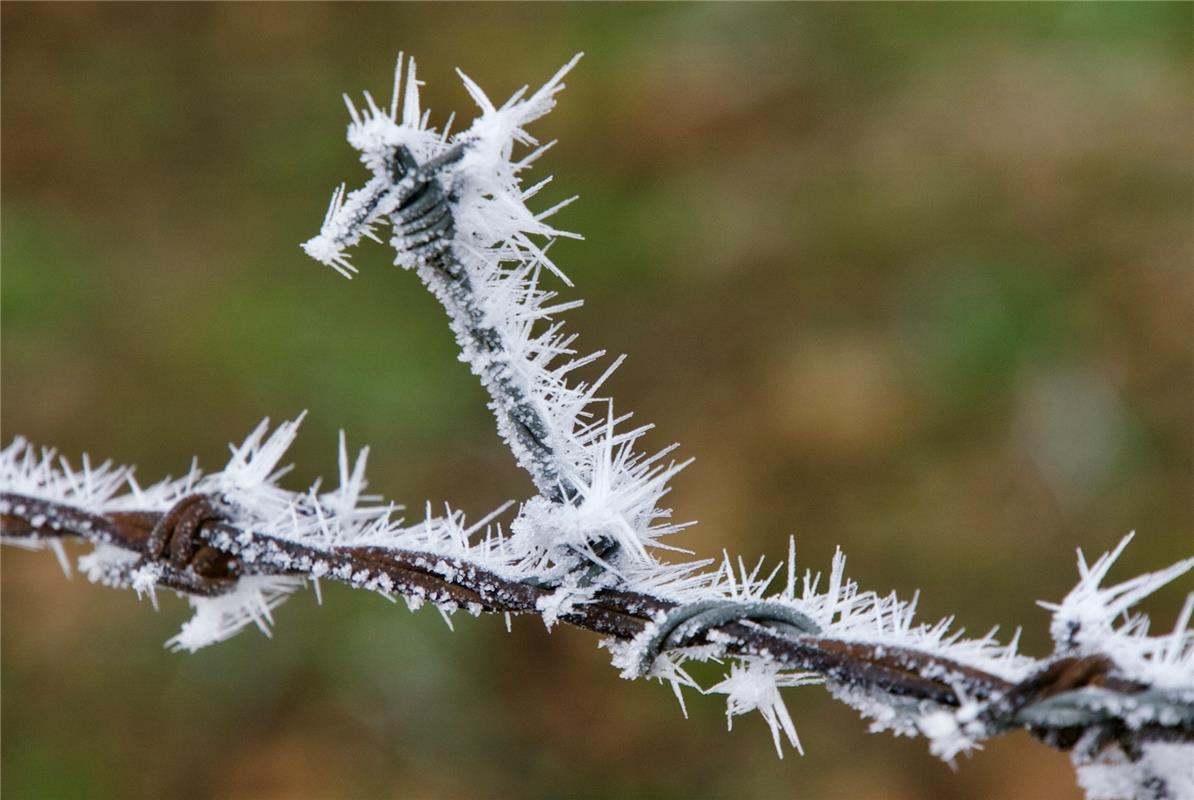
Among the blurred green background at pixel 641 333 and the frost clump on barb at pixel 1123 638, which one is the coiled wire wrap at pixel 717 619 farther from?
the blurred green background at pixel 641 333

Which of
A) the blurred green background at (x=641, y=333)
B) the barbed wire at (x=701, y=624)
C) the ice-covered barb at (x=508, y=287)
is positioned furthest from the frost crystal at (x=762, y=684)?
the blurred green background at (x=641, y=333)

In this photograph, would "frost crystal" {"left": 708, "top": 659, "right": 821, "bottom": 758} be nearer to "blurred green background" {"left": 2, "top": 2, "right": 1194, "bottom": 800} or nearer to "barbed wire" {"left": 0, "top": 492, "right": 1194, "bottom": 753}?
"barbed wire" {"left": 0, "top": 492, "right": 1194, "bottom": 753}

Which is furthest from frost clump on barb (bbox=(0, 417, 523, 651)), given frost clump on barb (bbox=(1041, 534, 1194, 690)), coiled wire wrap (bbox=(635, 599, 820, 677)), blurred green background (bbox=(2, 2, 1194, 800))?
blurred green background (bbox=(2, 2, 1194, 800))

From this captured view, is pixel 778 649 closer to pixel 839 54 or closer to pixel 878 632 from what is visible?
pixel 878 632

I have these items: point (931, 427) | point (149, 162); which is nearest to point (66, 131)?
point (149, 162)

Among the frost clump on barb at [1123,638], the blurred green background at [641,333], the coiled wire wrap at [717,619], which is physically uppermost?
the blurred green background at [641,333]

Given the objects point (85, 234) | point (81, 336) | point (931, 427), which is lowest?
point (931, 427)

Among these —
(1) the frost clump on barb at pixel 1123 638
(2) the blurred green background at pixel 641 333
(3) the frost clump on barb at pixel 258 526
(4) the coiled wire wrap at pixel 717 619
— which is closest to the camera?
(1) the frost clump on barb at pixel 1123 638

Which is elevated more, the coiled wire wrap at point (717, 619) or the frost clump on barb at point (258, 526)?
the frost clump on barb at point (258, 526)

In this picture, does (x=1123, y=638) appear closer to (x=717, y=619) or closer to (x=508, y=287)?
(x=717, y=619)
